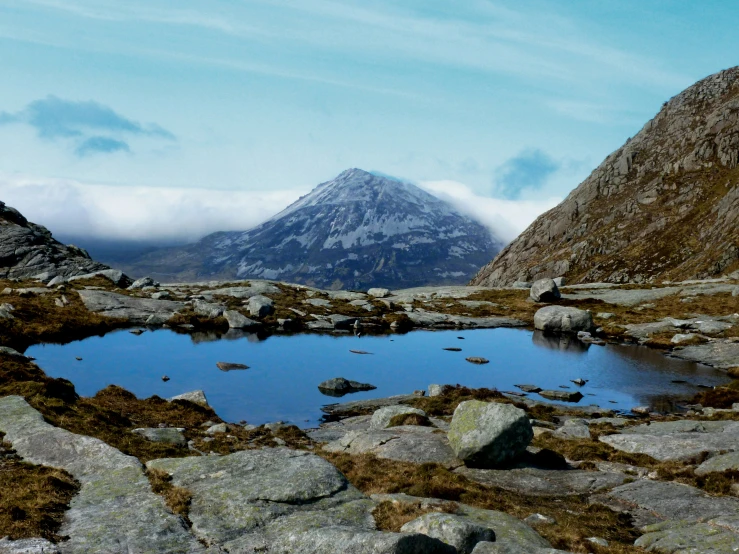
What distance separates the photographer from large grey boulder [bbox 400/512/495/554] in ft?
48.8

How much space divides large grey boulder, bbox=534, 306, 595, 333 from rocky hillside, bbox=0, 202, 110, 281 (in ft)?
319

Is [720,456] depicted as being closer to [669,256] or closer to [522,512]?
[522,512]

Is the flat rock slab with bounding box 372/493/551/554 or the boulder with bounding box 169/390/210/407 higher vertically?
the flat rock slab with bounding box 372/493/551/554

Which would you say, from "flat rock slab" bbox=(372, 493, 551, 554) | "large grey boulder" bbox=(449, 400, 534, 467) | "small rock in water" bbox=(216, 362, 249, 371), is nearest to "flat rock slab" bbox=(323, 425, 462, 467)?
"large grey boulder" bbox=(449, 400, 534, 467)

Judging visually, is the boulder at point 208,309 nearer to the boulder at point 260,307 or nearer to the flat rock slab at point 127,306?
the flat rock slab at point 127,306

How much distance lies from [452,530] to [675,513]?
39.9ft

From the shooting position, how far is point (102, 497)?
1702 cm

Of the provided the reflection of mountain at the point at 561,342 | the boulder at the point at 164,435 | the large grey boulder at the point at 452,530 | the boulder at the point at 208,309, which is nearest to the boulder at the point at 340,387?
the boulder at the point at 164,435

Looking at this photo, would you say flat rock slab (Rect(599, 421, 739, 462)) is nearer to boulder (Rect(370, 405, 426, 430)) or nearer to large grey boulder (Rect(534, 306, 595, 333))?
boulder (Rect(370, 405, 426, 430))

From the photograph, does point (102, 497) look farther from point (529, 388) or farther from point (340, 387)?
point (529, 388)

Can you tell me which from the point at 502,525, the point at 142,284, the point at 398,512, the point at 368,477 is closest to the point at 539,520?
the point at 502,525

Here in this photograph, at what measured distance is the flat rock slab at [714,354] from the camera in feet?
214

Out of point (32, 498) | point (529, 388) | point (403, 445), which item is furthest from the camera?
point (529, 388)

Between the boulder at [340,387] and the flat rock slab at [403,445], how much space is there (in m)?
18.6
